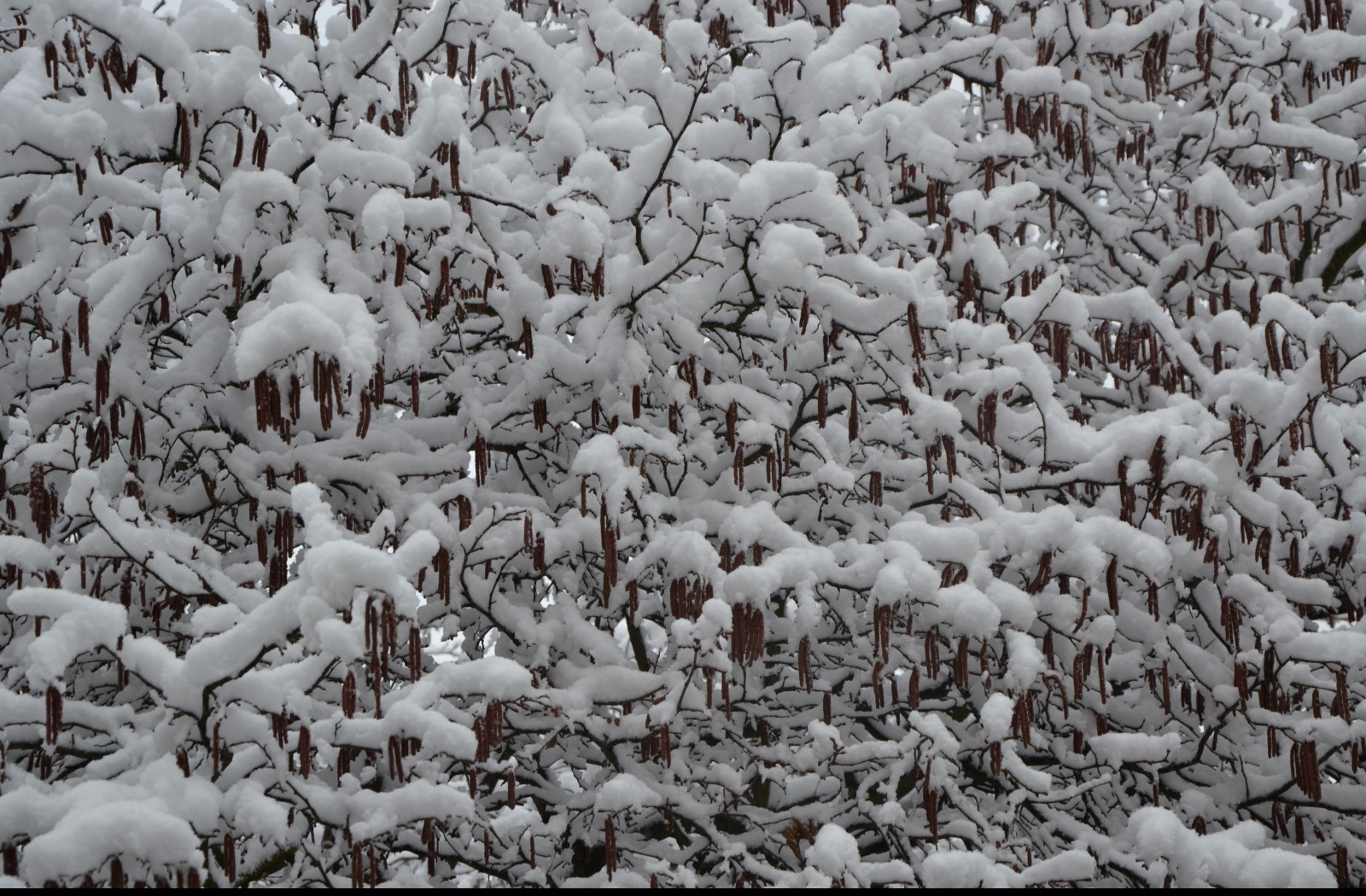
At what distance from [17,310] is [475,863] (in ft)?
8.43

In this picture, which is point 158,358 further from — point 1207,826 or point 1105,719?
point 1207,826

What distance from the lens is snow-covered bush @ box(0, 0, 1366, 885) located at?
10.8 feet

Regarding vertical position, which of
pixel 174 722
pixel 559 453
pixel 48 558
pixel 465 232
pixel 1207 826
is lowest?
pixel 1207 826

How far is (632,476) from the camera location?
3695 millimetres

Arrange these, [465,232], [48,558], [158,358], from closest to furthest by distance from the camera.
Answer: [48,558] < [465,232] < [158,358]

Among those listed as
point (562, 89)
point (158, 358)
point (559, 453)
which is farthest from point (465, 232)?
point (158, 358)

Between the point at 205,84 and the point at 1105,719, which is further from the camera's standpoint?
the point at 1105,719

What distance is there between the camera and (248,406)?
14.2 feet

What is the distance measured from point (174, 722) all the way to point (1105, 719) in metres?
3.58

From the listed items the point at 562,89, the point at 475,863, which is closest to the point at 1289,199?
the point at 562,89

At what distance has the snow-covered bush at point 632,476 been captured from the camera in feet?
10.8

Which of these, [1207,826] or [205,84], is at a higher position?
[205,84]

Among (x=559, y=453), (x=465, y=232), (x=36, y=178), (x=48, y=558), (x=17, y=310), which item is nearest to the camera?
(x=48, y=558)

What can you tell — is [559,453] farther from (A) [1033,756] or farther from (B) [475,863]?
(A) [1033,756]
